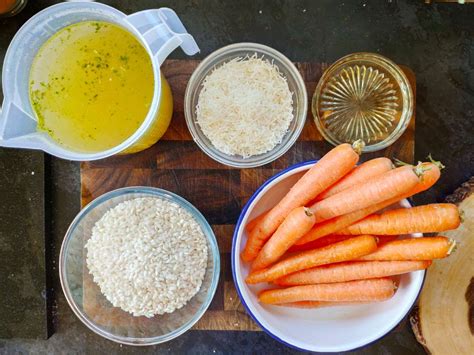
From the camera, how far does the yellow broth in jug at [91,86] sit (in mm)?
1331

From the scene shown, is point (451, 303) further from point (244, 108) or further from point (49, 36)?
point (49, 36)

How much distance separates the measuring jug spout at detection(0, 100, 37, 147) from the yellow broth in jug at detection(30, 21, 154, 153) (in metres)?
0.05

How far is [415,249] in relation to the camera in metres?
1.35

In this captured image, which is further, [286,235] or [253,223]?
[253,223]

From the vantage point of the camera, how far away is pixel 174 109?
5.04ft

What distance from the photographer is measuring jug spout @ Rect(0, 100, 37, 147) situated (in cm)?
120

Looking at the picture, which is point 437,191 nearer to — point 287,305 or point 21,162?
point 287,305

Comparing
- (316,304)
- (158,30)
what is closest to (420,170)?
(316,304)

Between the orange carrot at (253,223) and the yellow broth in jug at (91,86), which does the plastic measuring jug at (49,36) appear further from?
the orange carrot at (253,223)

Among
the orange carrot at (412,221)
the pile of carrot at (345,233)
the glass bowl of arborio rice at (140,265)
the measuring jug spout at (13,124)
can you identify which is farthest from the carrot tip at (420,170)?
the measuring jug spout at (13,124)

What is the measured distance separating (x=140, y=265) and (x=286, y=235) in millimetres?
385

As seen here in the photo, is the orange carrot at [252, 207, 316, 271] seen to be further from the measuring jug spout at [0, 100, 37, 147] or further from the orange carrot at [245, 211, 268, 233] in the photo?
the measuring jug spout at [0, 100, 37, 147]

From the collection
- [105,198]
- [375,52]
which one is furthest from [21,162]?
[375,52]

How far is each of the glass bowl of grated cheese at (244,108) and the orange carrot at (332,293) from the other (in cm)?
36
